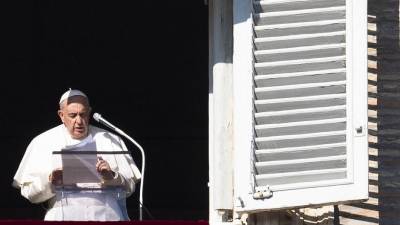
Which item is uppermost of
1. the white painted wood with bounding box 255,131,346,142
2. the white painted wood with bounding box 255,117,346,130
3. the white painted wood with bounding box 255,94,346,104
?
the white painted wood with bounding box 255,94,346,104

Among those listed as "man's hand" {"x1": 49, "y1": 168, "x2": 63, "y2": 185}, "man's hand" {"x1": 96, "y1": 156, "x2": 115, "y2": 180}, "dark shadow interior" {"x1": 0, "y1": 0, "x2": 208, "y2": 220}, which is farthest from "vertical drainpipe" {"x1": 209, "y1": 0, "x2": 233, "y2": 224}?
Answer: "dark shadow interior" {"x1": 0, "y1": 0, "x2": 208, "y2": 220}

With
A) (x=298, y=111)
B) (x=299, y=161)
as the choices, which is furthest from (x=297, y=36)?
(x=299, y=161)

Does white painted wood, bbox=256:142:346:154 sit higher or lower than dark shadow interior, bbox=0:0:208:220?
lower

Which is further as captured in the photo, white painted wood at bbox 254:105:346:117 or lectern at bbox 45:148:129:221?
lectern at bbox 45:148:129:221

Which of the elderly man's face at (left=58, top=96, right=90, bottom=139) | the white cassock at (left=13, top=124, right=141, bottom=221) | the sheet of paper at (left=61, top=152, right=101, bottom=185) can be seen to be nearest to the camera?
the sheet of paper at (left=61, top=152, right=101, bottom=185)

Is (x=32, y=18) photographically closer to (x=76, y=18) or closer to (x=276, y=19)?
(x=76, y=18)

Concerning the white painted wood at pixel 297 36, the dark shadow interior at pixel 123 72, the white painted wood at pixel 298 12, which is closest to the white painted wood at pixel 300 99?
the white painted wood at pixel 297 36

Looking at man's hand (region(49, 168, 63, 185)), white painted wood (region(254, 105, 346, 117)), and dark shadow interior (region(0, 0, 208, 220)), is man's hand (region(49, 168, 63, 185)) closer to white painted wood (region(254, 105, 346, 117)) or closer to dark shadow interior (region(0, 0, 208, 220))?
white painted wood (region(254, 105, 346, 117))

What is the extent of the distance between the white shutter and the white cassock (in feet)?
2.75

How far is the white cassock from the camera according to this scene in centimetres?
870

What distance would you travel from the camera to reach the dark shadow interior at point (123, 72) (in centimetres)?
1117

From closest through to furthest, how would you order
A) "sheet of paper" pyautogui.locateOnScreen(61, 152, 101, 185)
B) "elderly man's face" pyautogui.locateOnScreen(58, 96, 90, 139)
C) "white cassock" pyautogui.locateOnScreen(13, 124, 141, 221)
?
"sheet of paper" pyautogui.locateOnScreen(61, 152, 101, 185) < "white cassock" pyautogui.locateOnScreen(13, 124, 141, 221) < "elderly man's face" pyautogui.locateOnScreen(58, 96, 90, 139)

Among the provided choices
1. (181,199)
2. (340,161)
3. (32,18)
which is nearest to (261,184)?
(340,161)

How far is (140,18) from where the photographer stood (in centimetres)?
1139
